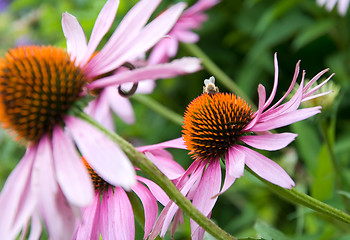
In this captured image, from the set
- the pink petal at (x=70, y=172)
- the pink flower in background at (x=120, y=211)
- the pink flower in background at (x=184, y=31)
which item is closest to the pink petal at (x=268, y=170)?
the pink flower in background at (x=120, y=211)

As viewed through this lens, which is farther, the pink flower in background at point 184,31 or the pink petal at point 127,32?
the pink flower in background at point 184,31

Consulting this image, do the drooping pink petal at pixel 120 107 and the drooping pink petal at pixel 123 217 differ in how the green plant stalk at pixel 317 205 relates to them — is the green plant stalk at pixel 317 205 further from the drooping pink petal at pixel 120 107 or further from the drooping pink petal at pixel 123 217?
the drooping pink petal at pixel 120 107

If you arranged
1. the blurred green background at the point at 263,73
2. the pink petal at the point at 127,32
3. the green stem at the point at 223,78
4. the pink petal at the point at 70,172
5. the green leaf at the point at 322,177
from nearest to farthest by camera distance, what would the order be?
the pink petal at the point at 70,172 < the pink petal at the point at 127,32 < the green leaf at the point at 322,177 < the green stem at the point at 223,78 < the blurred green background at the point at 263,73

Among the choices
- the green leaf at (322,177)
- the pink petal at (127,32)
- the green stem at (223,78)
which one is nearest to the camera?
the pink petal at (127,32)

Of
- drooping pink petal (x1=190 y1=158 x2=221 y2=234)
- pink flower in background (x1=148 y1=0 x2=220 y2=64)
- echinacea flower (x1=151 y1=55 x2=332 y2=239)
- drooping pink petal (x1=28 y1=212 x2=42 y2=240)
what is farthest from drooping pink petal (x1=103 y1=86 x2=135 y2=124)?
drooping pink petal (x1=28 y1=212 x2=42 y2=240)

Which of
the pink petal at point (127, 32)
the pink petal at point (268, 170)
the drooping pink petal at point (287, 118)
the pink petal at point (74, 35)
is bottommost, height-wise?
the pink petal at point (268, 170)

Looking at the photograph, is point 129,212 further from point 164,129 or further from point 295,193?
point 164,129

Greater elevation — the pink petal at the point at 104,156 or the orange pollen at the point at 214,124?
the pink petal at the point at 104,156
